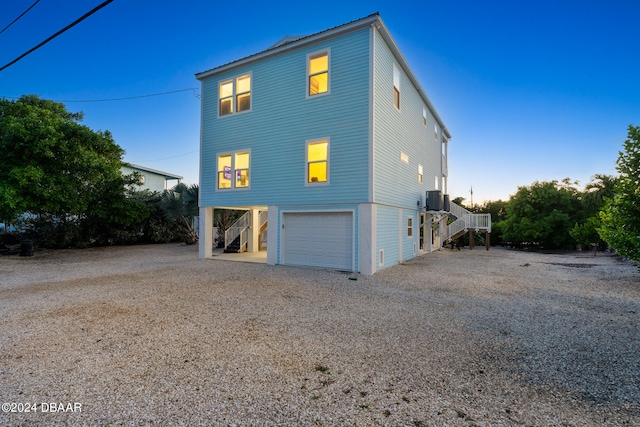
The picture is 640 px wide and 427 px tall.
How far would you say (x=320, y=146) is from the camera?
1005cm

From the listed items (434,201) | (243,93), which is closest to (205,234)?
(243,93)

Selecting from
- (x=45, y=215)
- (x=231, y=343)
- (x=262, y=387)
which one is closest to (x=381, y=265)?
(x=231, y=343)

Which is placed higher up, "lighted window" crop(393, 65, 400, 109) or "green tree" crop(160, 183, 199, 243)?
"lighted window" crop(393, 65, 400, 109)

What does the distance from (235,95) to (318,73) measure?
156 inches

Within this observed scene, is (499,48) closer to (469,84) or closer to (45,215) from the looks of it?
(469,84)

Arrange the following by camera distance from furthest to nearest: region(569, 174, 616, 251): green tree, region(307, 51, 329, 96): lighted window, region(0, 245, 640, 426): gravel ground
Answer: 1. region(569, 174, 616, 251): green tree
2. region(307, 51, 329, 96): lighted window
3. region(0, 245, 640, 426): gravel ground

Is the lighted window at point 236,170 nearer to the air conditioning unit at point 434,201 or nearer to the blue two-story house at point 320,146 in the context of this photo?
the blue two-story house at point 320,146

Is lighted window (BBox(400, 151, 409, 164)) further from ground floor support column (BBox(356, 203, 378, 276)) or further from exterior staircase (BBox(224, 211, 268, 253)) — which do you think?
exterior staircase (BBox(224, 211, 268, 253))

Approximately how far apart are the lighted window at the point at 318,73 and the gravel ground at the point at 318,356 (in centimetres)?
727

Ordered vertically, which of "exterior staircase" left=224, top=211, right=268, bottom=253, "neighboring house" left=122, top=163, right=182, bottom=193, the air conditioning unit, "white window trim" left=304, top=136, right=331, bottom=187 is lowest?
"exterior staircase" left=224, top=211, right=268, bottom=253

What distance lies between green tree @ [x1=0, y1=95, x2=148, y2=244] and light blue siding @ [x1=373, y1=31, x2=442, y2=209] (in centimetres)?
1396

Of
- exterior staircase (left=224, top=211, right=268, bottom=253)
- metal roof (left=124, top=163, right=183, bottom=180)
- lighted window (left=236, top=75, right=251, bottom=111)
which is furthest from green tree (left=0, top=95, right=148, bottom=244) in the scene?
lighted window (left=236, top=75, right=251, bottom=111)

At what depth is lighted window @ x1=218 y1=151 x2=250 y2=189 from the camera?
11.6 meters

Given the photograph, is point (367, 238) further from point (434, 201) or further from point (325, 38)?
point (325, 38)
